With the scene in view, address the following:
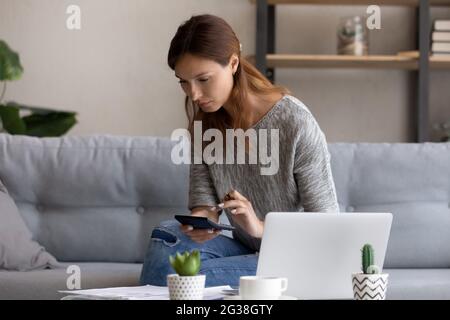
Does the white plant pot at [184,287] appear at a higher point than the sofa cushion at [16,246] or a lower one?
higher

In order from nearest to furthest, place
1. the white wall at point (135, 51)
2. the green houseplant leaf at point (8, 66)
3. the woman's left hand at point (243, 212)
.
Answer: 1. the woman's left hand at point (243, 212)
2. the green houseplant leaf at point (8, 66)
3. the white wall at point (135, 51)

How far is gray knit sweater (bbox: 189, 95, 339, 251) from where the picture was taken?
7.04 feet

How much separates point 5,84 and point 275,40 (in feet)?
4.26

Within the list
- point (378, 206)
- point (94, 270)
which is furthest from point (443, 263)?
point (94, 270)

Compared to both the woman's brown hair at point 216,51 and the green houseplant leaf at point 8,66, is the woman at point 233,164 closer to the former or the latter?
the woman's brown hair at point 216,51

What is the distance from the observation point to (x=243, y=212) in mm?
1929

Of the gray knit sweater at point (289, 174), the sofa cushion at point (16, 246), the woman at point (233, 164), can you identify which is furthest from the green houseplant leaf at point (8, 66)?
the gray knit sweater at point (289, 174)

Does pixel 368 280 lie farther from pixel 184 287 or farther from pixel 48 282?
pixel 48 282

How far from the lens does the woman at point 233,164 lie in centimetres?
209

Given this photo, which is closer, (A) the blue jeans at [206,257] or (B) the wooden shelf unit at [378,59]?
(A) the blue jeans at [206,257]

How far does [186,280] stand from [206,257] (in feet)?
2.42

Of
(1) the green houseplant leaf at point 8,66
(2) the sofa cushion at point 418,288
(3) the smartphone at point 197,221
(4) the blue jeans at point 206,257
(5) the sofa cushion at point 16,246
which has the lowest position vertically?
(2) the sofa cushion at point 418,288

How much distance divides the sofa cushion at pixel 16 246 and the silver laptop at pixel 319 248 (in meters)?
1.15

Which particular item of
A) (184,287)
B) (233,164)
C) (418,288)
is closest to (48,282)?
(233,164)
